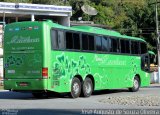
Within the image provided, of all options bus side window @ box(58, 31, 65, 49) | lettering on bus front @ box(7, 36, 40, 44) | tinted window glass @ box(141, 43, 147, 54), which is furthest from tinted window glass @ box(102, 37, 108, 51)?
lettering on bus front @ box(7, 36, 40, 44)

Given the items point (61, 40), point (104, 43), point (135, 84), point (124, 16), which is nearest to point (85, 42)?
point (104, 43)

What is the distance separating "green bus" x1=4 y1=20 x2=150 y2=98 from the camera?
21.0 meters

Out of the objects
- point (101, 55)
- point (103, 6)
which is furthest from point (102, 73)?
point (103, 6)

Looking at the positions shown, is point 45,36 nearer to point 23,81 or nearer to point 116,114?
point 23,81

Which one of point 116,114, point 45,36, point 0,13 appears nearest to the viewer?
point 116,114

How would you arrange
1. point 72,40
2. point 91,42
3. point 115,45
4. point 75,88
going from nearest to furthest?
point 72,40
point 75,88
point 91,42
point 115,45

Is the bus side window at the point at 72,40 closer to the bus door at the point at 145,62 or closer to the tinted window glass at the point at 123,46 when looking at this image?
the tinted window glass at the point at 123,46

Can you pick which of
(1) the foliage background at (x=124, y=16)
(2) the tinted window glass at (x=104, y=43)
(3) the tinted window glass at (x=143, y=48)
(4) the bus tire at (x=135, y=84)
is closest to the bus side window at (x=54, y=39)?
(2) the tinted window glass at (x=104, y=43)

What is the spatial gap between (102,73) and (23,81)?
17.9 feet

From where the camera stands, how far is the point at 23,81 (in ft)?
70.2

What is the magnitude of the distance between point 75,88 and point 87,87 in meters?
1.16

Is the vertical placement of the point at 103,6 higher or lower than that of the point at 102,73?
higher

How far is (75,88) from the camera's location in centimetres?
2266

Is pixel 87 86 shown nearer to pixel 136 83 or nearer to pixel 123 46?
pixel 123 46
